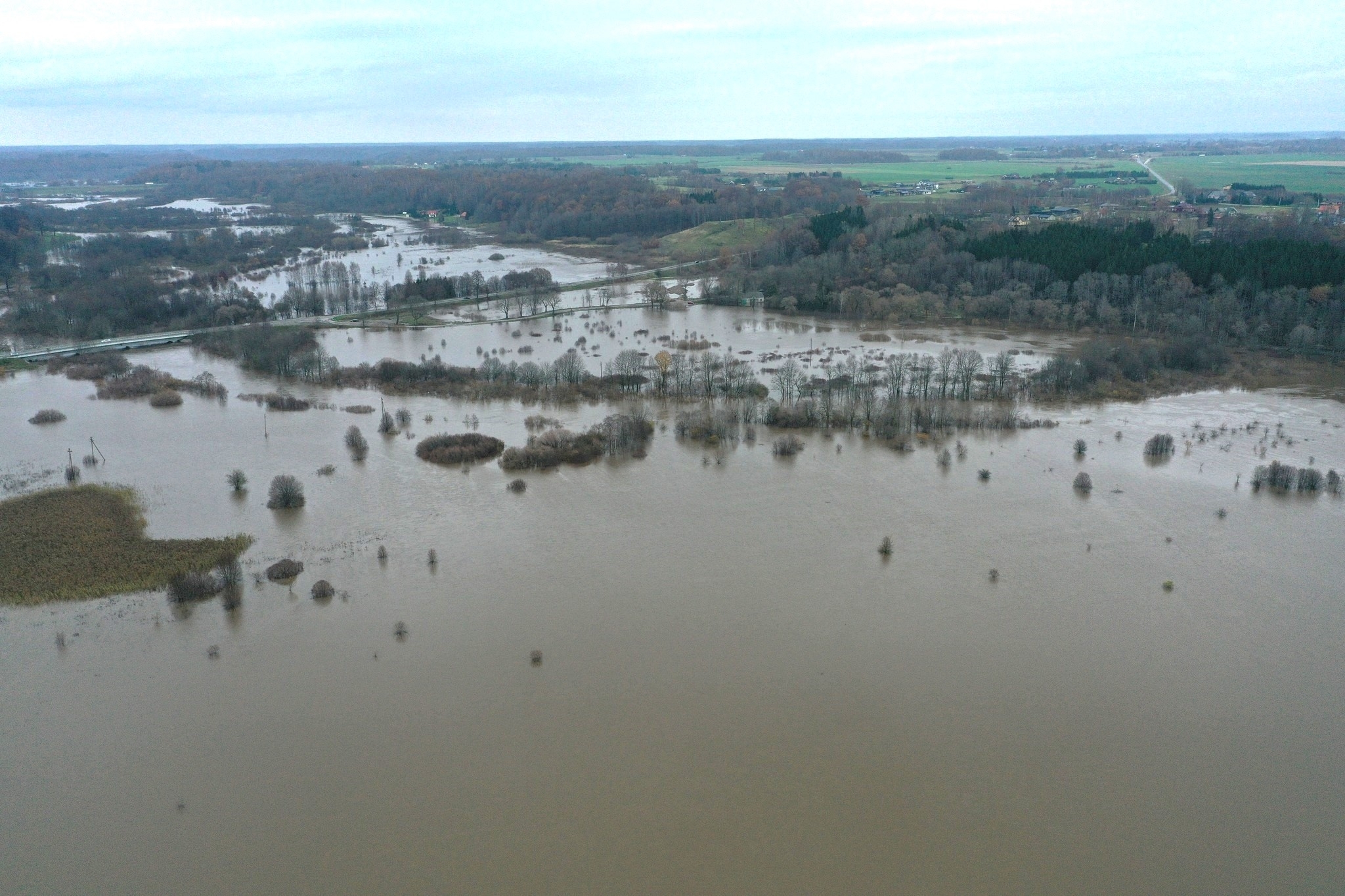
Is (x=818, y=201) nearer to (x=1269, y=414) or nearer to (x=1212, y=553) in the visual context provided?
(x=1269, y=414)

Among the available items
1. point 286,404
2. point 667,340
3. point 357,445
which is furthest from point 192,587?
point 667,340

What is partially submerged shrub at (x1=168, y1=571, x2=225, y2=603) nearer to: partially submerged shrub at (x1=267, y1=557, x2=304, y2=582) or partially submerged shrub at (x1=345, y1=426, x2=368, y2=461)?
partially submerged shrub at (x1=267, y1=557, x2=304, y2=582)

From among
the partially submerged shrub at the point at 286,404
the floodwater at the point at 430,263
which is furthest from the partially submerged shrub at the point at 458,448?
the floodwater at the point at 430,263

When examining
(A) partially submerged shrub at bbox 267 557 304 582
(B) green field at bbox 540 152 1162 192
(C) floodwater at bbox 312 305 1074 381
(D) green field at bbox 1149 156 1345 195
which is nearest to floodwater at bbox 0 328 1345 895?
(A) partially submerged shrub at bbox 267 557 304 582

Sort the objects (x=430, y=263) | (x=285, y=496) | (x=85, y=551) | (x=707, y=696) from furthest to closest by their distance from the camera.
→ 1. (x=430, y=263)
2. (x=285, y=496)
3. (x=85, y=551)
4. (x=707, y=696)

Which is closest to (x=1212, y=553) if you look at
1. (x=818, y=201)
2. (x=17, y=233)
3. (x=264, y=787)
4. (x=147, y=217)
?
(x=264, y=787)

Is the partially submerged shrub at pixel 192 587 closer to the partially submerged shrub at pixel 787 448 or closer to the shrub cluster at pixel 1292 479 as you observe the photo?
the partially submerged shrub at pixel 787 448

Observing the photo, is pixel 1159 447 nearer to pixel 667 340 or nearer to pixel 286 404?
pixel 667 340
